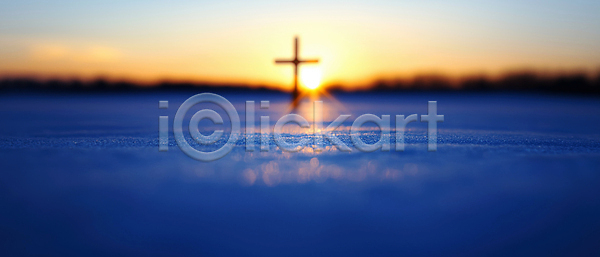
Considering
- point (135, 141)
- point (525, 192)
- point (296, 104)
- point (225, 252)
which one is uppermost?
point (296, 104)

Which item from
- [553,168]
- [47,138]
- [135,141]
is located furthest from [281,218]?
[47,138]

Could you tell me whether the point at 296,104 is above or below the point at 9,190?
above

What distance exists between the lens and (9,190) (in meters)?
3.94

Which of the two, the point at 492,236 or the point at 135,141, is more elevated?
the point at 135,141

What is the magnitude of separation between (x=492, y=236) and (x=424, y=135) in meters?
4.48

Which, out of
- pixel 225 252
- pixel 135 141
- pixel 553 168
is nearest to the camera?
pixel 225 252

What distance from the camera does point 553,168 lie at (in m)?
4.68

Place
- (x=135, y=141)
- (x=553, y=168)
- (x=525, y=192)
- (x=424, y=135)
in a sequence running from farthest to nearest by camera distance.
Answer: (x=424, y=135) < (x=135, y=141) < (x=553, y=168) < (x=525, y=192)

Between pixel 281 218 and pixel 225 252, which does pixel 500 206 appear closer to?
pixel 281 218

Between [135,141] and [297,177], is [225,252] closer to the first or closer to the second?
[297,177]

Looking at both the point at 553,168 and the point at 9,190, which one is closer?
the point at 9,190

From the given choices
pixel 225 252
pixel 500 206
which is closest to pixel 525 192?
pixel 500 206

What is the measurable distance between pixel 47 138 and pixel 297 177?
16.9ft

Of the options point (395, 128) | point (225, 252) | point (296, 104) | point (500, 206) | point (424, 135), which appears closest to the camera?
point (225, 252)
